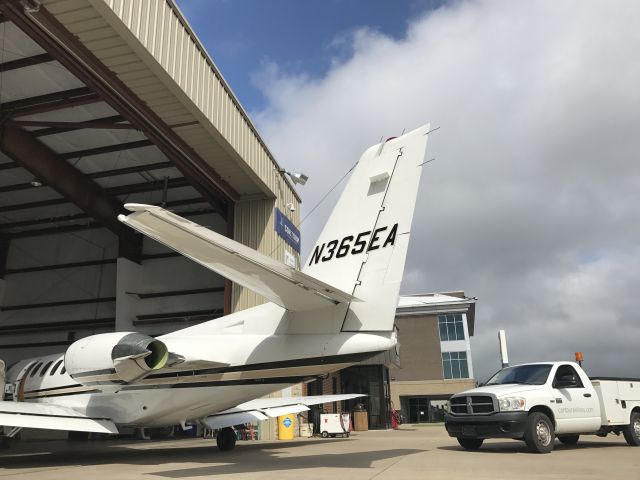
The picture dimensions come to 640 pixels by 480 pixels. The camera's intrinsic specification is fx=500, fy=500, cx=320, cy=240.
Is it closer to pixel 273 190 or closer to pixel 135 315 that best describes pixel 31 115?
pixel 273 190

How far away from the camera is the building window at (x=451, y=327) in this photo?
168 feet

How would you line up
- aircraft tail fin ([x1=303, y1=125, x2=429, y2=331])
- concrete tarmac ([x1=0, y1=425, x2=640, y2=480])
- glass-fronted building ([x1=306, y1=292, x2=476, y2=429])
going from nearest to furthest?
concrete tarmac ([x1=0, y1=425, x2=640, y2=480])
aircraft tail fin ([x1=303, y1=125, x2=429, y2=331])
glass-fronted building ([x1=306, y1=292, x2=476, y2=429])

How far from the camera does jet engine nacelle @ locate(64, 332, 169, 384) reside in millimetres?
8719

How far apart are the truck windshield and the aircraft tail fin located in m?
4.59

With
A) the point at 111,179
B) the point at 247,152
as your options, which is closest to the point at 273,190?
the point at 247,152

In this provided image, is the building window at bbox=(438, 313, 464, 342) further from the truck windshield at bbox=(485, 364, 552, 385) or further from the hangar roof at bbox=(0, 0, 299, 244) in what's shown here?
the truck windshield at bbox=(485, 364, 552, 385)

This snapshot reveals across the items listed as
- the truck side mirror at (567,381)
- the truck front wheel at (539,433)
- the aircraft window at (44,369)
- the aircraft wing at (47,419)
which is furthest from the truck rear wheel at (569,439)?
the aircraft window at (44,369)

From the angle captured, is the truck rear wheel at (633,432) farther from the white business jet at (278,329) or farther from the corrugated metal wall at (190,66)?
the corrugated metal wall at (190,66)

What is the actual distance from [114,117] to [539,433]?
15.5 metres

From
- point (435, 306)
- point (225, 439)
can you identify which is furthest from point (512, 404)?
point (435, 306)

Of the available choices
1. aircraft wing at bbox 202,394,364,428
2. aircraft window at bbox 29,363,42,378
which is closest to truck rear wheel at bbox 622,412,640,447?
aircraft wing at bbox 202,394,364,428

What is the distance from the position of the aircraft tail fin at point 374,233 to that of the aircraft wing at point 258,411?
16.1 ft

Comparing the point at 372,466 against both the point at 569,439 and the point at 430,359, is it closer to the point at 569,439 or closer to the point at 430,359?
the point at 569,439

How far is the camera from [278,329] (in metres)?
9.02
